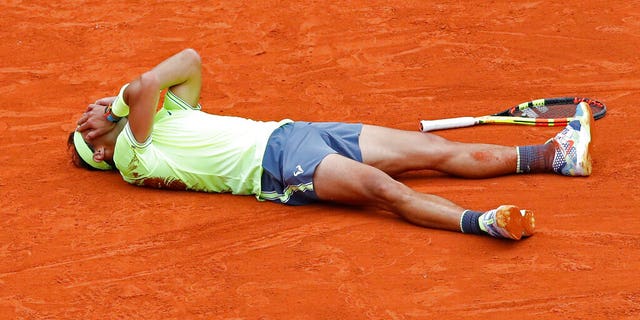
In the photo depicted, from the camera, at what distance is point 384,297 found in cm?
533

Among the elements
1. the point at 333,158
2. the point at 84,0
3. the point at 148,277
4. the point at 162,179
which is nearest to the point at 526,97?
the point at 333,158

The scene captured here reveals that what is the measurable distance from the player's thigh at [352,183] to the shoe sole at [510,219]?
2.03 feet

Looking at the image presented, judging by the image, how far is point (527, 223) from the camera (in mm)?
5594

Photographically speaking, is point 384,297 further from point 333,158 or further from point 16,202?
point 16,202

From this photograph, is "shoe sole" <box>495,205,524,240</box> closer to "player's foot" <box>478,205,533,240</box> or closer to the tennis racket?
"player's foot" <box>478,205,533,240</box>

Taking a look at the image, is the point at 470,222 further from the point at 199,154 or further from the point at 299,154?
the point at 199,154

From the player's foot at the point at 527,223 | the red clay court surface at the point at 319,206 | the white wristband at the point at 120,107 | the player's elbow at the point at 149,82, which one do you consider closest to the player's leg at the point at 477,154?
the red clay court surface at the point at 319,206

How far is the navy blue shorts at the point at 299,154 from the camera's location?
6.16 meters

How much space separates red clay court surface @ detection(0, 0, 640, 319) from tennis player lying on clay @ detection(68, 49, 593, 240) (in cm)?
12

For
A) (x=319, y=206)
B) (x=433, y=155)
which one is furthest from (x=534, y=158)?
(x=319, y=206)

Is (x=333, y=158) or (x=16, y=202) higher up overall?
(x=333, y=158)

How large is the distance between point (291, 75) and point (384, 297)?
329cm

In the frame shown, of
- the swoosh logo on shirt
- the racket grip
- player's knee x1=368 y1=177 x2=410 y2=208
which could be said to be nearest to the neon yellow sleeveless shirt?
the swoosh logo on shirt

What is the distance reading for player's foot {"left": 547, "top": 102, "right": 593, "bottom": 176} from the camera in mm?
6336
